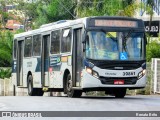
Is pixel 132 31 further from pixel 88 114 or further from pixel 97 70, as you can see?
pixel 88 114

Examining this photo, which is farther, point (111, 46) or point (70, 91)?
point (70, 91)

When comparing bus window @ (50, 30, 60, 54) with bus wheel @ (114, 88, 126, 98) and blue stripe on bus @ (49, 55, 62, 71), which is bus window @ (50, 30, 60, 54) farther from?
bus wheel @ (114, 88, 126, 98)

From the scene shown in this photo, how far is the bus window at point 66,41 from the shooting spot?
2669cm

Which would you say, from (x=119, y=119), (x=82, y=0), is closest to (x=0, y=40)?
(x=82, y=0)

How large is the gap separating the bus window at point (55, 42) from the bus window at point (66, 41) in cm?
66

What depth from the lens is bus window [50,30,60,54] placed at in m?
28.2

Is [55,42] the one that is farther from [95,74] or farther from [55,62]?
[95,74]

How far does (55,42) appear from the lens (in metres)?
28.5

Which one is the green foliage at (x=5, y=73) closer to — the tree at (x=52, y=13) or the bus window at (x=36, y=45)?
the tree at (x=52, y=13)

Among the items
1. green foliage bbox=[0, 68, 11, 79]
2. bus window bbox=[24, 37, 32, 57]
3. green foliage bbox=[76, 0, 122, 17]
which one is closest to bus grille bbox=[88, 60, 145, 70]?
bus window bbox=[24, 37, 32, 57]

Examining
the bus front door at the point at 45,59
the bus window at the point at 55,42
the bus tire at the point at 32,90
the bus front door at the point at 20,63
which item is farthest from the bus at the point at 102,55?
the bus front door at the point at 20,63

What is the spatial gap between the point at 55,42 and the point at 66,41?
1.50m

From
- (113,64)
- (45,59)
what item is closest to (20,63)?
(45,59)

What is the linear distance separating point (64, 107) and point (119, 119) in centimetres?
410
